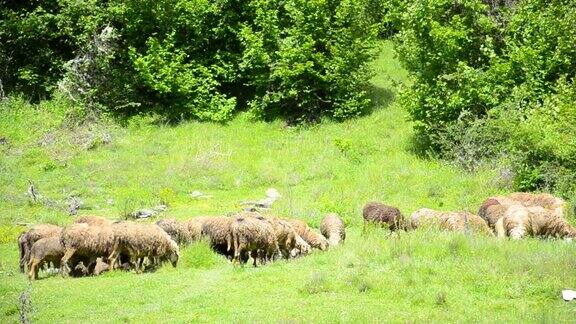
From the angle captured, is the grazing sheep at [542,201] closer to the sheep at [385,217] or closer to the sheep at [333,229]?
the sheep at [385,217]

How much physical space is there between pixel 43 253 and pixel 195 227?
11.8 ft

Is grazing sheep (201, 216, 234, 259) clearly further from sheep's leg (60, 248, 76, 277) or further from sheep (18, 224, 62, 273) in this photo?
sheep (18, 224, 62, 273)

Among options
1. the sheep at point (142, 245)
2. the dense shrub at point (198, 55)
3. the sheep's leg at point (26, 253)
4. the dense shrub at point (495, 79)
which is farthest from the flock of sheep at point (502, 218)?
the dense shrub at point (198, 55)

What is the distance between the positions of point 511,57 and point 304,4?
9.20 meters

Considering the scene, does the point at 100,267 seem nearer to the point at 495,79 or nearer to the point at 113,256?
the point at 113,256

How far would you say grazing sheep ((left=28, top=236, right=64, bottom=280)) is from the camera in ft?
42.7

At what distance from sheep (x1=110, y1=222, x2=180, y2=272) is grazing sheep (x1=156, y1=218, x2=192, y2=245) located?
3.78ft

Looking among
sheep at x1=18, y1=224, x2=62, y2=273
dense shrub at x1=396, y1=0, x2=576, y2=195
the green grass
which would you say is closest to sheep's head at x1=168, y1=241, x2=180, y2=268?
the green grass

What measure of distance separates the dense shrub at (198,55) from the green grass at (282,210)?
1.29m

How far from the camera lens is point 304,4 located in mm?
27391

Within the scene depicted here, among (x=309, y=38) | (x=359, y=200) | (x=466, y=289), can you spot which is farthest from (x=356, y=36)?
(x=466, y=289)

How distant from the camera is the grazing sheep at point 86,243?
42.9 ft

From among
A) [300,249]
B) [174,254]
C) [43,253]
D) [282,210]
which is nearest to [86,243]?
[43,253]

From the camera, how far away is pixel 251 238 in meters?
13.8
